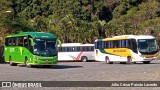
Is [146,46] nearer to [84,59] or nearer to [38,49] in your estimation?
[38,49]

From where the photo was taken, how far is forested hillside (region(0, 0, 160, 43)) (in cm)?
5731

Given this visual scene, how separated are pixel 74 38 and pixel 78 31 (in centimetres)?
148

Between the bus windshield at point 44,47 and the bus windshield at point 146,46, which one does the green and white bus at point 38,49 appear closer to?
the bus windshield at point 44,47

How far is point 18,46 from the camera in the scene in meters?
35.1

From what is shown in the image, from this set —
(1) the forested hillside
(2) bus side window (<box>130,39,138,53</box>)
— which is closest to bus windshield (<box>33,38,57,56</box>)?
(2) bus side window (<box>130,39,138,53</box>)

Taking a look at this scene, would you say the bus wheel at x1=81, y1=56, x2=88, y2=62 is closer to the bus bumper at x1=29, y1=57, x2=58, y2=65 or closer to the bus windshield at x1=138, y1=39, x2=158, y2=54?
the bus windshield at x1=138, y1=39, x2=158, y2=54

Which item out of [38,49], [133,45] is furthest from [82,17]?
[38,49]

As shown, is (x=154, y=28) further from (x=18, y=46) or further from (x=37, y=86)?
(x=37, y=86)

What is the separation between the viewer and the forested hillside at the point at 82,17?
188ft

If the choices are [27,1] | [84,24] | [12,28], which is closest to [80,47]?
[12,28]

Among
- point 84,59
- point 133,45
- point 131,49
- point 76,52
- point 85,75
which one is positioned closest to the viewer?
point 85,75

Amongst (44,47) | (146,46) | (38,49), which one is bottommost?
(146,46)

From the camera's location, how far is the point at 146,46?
3838cm

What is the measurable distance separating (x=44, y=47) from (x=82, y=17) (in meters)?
61.9
